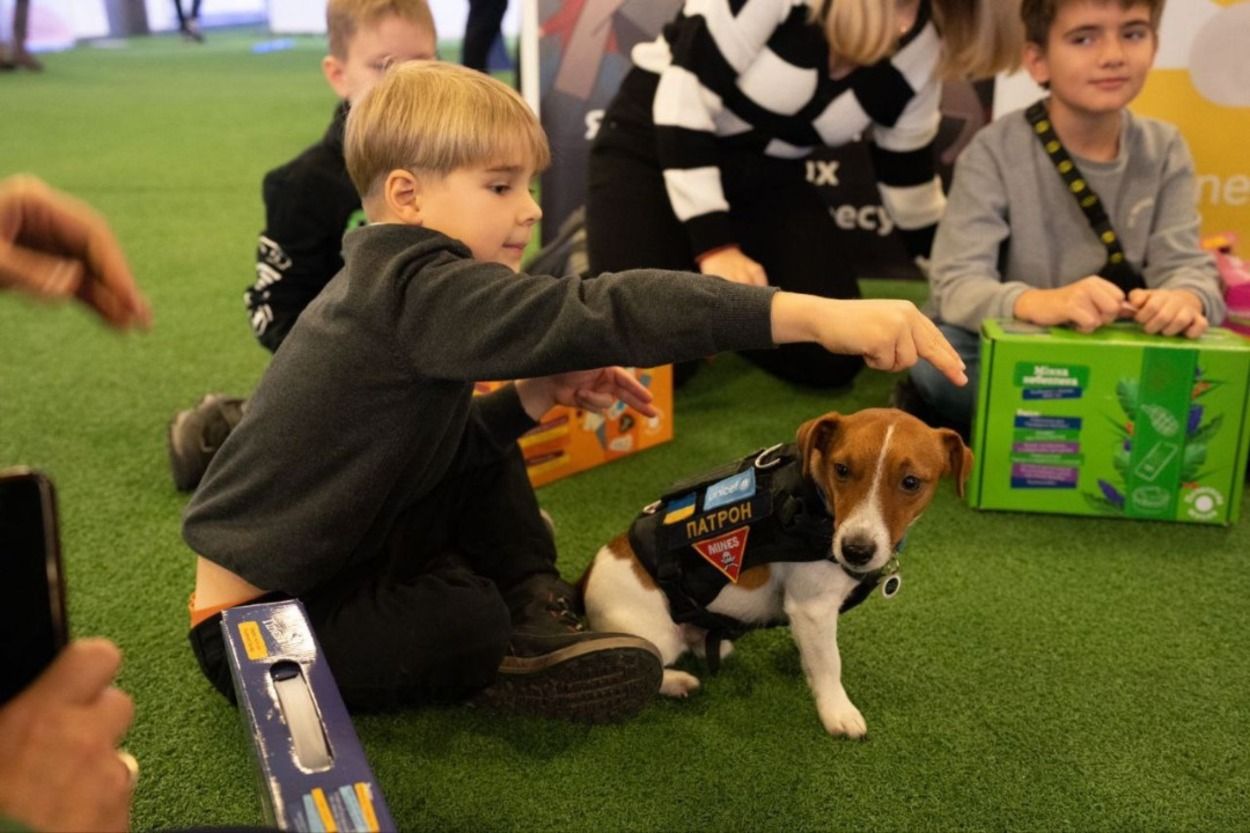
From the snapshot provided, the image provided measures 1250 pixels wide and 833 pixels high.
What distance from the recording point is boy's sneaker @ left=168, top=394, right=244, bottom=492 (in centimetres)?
205

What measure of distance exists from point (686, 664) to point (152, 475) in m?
1.12

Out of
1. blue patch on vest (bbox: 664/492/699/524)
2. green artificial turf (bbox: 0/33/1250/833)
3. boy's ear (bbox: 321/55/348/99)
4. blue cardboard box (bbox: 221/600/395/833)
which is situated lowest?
green artificial turf (bbox: 0/33/1250/833)

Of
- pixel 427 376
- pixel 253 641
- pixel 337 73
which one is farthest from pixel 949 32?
pixel 253 641

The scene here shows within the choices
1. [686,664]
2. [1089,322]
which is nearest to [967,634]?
[686,664]

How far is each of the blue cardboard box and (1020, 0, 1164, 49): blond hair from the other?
1746 millimetres

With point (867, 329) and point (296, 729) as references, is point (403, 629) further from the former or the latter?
point (867, 329)

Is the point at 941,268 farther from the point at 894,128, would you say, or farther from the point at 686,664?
the point at 686,664

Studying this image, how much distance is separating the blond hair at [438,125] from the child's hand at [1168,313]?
3.72ft

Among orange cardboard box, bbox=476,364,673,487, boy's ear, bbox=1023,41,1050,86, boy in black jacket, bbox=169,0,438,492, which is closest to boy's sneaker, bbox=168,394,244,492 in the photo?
boy in black jacket, bbox=169,0,438,492

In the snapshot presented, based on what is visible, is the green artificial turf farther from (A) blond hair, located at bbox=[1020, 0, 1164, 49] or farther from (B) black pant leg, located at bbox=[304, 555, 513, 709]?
(A) blond hair, located at bbox=[1020, 0, 1164, 49]

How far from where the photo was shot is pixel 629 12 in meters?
2.94

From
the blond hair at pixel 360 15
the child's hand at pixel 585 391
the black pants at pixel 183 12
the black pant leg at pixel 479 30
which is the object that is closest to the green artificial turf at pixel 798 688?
the child's hand at pixel 585 391

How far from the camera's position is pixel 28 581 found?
674 millimetres

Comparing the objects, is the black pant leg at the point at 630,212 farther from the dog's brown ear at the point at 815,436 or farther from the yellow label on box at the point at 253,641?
the yellow label on box at the point at 253,641
